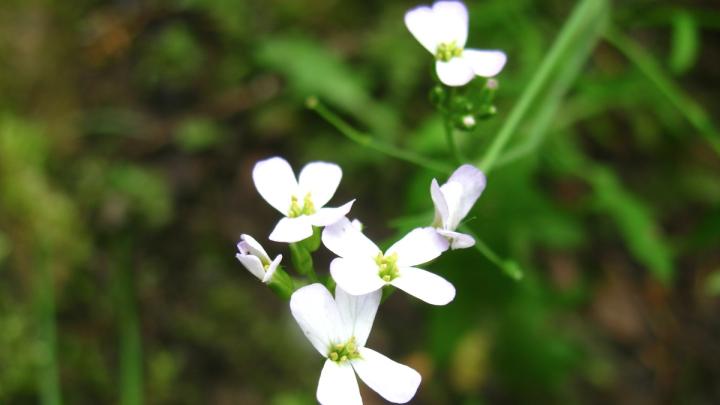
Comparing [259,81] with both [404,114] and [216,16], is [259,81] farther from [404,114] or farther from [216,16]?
[404,114]

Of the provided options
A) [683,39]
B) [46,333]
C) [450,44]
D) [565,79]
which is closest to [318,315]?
[450,44]

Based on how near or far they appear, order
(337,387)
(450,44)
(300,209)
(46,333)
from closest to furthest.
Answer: (337,387), (300,209), (450,44), (46,333)

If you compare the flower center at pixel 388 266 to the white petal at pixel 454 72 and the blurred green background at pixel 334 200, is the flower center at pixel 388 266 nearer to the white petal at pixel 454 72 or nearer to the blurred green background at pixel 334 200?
the white petal at pixel 454 72

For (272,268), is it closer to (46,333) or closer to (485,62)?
(485,62)

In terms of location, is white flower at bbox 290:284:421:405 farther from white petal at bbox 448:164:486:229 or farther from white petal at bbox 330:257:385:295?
white petal at bbox 448:164:486:229

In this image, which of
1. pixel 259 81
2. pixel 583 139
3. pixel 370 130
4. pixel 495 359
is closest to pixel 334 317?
pixel 495 359

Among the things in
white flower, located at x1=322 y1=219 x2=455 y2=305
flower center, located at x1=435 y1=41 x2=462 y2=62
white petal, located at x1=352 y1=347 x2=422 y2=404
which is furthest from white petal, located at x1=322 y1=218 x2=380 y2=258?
flower center, located at x1=435 y1=41 x2=462 y2=62

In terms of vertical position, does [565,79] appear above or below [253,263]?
above

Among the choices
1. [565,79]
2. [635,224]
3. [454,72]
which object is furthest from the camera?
[635,224]
